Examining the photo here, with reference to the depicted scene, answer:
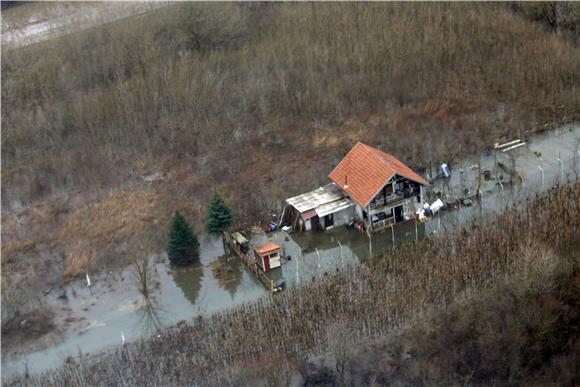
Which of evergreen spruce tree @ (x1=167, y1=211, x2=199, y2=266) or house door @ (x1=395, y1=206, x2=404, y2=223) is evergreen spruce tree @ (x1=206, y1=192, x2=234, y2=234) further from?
house door @ (x1=395, y1=206, x2=404, y2=223)

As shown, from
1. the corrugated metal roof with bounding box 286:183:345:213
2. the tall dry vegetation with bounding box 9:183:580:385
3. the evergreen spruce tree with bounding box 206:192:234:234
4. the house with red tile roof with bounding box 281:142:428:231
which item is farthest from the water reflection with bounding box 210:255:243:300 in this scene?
→ the corrugated metal roof with bounding box 286:183:345:213

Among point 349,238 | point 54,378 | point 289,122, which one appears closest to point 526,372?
point 349,238

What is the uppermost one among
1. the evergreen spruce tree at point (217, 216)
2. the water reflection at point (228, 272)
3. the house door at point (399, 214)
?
the evergreen spruce tree at point (217, 216)

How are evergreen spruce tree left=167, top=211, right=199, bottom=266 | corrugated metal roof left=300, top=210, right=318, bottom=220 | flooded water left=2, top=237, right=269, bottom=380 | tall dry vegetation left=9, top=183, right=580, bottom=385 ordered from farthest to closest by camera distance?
corrugated metal roof left=300, top=210, right=318, bottom=220
evergreen spruce tree left=167, top=211, right=199, bottom=266
flooded water left=2, top=237, right=269, bottom=380
tall dry vegetation left=9, top=183, right=580, bottom=385

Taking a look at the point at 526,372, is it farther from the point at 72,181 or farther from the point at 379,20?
the point at 379,20

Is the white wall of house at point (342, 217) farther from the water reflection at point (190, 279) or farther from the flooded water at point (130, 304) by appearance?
the water reflection at point (190, 279)

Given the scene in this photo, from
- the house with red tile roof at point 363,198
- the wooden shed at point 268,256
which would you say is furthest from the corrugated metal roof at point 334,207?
the wooden shed at point 268,256

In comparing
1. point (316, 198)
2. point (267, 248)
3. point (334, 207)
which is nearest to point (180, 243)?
point (267, 248)
